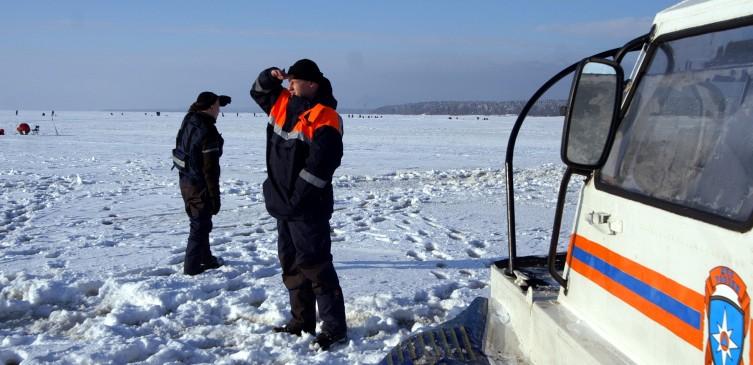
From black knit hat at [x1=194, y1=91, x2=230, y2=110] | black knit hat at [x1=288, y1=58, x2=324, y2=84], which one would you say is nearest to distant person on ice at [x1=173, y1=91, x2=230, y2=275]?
black knit hat at [x1=194, y1=91, x2=230, y2=110]

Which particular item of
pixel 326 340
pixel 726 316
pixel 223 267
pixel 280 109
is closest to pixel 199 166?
pixel 223 267

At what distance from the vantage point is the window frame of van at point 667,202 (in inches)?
57.9

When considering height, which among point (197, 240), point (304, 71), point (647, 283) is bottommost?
point (197, 240)

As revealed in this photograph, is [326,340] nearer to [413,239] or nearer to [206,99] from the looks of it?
[206,99]

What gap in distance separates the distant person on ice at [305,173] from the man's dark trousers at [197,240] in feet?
5.29

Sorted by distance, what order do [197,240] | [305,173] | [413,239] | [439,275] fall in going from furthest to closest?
1. [413,239]
2. [439,275]
3. [197,240]
4. [305,173]

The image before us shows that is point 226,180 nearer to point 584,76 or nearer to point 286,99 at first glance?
point 286,99

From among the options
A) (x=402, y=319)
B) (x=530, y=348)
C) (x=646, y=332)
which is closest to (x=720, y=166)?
(x=646, y=332)

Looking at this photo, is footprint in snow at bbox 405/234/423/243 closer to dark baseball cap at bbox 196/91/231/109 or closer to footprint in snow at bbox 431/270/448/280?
footprint in snow at bbox 431/270/448/280

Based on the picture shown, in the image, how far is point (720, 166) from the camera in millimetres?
1604

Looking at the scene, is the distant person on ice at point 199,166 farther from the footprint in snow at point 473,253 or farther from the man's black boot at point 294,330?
the footprint in snow at point 473,253

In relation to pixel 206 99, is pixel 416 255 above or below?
below

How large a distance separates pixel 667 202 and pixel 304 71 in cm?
247

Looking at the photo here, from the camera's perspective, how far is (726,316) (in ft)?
4.65
